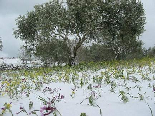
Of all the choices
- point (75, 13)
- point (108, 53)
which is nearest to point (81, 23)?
point (75, 13)

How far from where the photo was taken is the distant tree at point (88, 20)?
2492cm

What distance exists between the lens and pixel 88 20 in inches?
947

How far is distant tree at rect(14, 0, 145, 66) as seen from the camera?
24922mm

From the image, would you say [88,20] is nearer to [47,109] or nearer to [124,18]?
[124,18]

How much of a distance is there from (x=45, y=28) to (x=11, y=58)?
49.2 meters

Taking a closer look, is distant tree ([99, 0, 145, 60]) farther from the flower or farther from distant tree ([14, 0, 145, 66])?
the flower

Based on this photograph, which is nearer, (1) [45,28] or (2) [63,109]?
(2) [63,109]

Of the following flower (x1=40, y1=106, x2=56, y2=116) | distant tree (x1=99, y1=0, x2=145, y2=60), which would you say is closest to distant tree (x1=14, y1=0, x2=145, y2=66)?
distant tree (x1=99, y1=0, x2=145, y2=60)

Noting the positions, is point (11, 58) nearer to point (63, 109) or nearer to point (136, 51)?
point (136, 51)

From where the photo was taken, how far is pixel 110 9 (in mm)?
26438

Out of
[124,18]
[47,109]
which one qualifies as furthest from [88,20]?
[47,109]

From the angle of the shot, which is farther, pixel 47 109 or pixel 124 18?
pixel 124 18

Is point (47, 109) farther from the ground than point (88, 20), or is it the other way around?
point (88, 20)

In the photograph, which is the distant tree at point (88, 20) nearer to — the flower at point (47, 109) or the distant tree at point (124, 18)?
the distant tree at point (124, 18)
